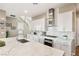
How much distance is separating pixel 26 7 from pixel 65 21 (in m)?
0.61

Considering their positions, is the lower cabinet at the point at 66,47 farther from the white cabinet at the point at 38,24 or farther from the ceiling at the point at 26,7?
the ceiling at the point at 26,7

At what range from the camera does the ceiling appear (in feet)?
5.27

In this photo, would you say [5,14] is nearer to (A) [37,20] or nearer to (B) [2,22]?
(B) [2,22]

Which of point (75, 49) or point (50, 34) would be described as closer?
point (75, 49)

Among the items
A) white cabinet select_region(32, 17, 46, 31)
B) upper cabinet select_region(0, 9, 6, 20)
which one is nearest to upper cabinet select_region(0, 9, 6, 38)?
upper cabinet select_region(0, 9, 6, 20)

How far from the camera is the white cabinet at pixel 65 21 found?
1.59 m

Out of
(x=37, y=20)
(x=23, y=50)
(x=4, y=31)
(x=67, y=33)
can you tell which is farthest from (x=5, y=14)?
(x=67, y=33)

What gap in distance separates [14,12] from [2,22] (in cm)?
23

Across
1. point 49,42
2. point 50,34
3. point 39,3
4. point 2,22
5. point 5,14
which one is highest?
point 39,3

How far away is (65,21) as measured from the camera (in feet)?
5.29

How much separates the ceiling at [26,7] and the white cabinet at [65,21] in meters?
0.16

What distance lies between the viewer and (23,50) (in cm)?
161

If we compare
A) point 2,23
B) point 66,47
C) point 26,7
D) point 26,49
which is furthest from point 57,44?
point 2,23

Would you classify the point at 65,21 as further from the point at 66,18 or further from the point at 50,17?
the point at 50,17
